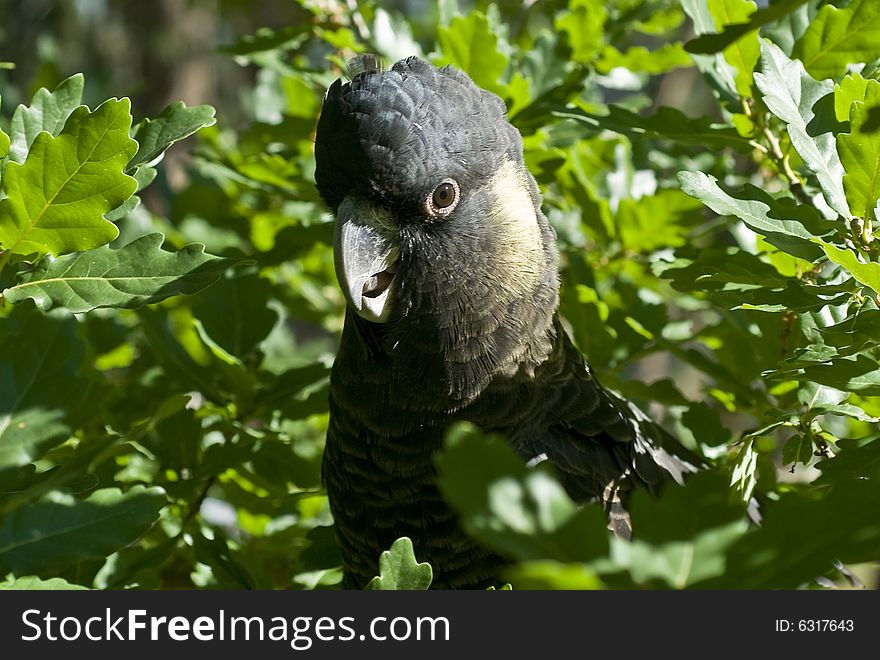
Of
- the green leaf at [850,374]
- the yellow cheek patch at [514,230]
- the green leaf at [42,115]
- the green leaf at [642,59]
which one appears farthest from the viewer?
the green leaf at [642,59]

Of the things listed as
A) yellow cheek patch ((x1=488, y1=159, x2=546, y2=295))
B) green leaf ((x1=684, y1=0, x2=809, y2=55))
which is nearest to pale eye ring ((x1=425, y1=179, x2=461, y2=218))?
yellow cheek patch ((x1=488, y1=159, x2=546, y2=295))

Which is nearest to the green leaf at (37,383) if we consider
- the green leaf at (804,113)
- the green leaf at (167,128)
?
the green leaf at (167,128)

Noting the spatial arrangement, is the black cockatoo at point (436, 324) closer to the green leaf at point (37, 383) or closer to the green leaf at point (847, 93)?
the green leaf at point (37, 383)

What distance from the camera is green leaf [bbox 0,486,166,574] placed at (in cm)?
134

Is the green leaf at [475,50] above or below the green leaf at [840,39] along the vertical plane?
above

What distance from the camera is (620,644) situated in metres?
1.22

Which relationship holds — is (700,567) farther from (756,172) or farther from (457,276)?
(756,172)

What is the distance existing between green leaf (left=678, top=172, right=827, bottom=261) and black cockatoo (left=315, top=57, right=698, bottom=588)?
58 centimetres

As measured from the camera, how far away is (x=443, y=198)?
2.02 meters

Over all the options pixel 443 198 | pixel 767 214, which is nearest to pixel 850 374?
pixel 767 214

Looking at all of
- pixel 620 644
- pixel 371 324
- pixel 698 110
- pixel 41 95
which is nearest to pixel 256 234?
pixel 371 324

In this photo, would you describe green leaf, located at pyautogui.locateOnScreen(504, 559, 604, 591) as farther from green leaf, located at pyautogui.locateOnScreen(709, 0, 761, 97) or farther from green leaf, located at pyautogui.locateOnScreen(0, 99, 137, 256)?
green leaf, located at pyautogui.locateOnScreen(709, 0, 761, 97)

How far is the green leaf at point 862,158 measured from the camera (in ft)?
5.06

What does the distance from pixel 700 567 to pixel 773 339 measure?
1320 mm
